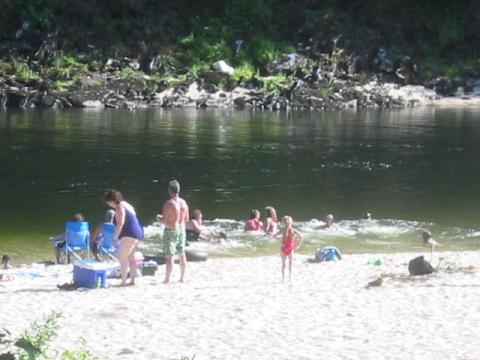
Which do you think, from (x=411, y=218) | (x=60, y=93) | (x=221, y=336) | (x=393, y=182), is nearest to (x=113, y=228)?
(x=221, y=336)

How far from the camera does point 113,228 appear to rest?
62.4 ft

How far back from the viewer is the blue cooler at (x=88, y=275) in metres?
16.5

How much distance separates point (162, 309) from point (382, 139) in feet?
122

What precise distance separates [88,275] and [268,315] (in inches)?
152

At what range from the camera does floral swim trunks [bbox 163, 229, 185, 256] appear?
643 inches

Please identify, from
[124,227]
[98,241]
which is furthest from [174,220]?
[98,241]

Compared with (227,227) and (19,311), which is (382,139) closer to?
(227,227)

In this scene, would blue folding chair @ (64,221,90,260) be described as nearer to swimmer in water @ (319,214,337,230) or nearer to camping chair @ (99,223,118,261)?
camping chair @ (99,223,118,261)

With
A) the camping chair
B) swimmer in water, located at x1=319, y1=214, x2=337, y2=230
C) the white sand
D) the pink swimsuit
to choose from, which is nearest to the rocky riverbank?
swimmer in water, located at x1=319, y1=214, x2=337, y2=230

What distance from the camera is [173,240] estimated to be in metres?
16.4

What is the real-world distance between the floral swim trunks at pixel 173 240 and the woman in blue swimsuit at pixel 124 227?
1.60 feet

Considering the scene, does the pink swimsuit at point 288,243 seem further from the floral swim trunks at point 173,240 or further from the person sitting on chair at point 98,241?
the person sitting on chair at point 98,241

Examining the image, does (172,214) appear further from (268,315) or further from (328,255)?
(328,255)

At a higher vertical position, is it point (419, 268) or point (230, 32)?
point (230, 32)
